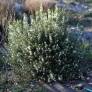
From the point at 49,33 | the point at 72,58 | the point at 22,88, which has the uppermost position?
the point at 49,33

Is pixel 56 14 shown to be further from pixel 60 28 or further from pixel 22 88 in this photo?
pixel 22 88

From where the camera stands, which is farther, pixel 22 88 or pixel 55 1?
pixel 55 1

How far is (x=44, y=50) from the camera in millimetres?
6422

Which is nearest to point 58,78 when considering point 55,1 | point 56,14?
point 56,14

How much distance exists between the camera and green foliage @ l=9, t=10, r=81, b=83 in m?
6.46

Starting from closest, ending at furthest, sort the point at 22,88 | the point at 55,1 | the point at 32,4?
the point at 22,88 < the point at 32,4 < the point at 55,1

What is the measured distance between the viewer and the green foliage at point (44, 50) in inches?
254

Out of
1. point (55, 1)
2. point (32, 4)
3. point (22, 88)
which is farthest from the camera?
point (55, 1)

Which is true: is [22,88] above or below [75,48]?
below

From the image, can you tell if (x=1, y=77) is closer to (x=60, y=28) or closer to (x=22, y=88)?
(x=22, y=88)

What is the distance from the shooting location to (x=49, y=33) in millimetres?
6496

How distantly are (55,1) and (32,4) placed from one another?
1.85 metres

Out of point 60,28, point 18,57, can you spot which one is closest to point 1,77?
point 18,57

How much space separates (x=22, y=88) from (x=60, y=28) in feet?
4.07
